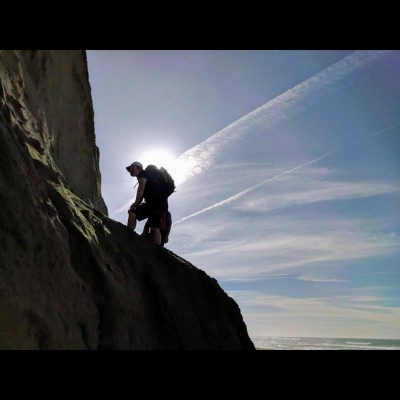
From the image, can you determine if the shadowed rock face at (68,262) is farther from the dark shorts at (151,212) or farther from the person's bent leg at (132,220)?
the dark shorts at (151,212)

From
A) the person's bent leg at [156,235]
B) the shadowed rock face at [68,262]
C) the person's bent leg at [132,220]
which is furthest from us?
the person's bent leg at [156,235]

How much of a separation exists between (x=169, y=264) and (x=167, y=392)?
7011 millimetres

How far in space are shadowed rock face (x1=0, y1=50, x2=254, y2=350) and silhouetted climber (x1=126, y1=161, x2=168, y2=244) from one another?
2.88ft

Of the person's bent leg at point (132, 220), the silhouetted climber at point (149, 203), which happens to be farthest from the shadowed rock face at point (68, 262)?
the silhouetted climber at point (149, 203)

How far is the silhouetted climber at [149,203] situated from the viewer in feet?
35.2

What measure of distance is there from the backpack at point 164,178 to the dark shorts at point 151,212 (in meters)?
0.38

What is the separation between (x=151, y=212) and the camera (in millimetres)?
10844

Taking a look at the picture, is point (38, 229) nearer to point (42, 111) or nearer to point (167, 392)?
point (167, 392)

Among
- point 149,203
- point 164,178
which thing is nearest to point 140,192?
point 149,203

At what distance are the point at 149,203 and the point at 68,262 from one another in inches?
201

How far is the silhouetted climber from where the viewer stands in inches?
423

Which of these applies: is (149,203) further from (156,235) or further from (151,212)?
(156,235)

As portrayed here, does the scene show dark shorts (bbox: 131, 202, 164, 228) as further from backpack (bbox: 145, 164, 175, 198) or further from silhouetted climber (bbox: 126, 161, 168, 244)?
backpack (bbox: 145, 164, 175, 198)

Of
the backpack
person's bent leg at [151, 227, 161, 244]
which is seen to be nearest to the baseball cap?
the backpack
